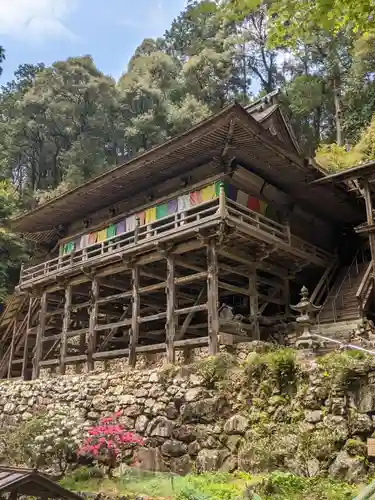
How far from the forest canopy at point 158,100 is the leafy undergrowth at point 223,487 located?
25.8m

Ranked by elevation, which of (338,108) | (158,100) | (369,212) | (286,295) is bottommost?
(286,295)

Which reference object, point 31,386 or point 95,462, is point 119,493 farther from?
point 31,386

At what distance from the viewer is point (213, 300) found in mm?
14297

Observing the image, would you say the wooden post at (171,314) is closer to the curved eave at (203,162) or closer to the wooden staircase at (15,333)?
the curved eave at (203,162)

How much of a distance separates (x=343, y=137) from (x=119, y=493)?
29.6 meters

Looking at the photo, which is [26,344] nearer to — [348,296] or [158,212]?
[158,212]

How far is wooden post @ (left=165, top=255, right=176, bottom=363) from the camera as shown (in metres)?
14.7

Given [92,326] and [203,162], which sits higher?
[203,162]

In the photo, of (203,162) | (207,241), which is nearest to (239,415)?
(207,241)

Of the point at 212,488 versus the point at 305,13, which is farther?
the point at 212,488

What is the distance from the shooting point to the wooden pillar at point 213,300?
1377 centimetres

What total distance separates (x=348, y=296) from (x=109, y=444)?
35.8 ft

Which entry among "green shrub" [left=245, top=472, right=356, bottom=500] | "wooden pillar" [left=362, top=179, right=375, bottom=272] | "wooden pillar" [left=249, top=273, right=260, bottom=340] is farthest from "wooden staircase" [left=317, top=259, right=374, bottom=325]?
"green shrub" [left=245, top=472, right=356, bottom=500]

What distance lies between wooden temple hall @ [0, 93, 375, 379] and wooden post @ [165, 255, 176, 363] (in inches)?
1.5
